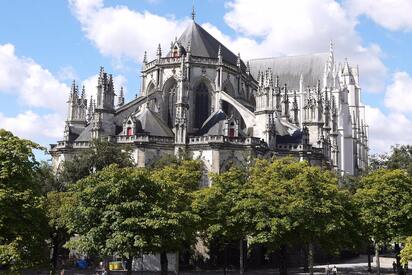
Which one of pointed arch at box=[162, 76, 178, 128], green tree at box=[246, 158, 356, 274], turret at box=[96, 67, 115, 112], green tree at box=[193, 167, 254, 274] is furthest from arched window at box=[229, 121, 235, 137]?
green tree at box=[193, 167, 254, 274]

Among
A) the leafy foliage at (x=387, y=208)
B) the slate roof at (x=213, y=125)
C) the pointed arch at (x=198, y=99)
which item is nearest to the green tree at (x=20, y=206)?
the leafy foliage at (x=387, y=208)

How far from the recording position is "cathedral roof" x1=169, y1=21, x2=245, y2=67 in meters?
61.7

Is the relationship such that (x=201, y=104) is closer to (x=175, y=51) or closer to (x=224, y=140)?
(x=175, y=51)

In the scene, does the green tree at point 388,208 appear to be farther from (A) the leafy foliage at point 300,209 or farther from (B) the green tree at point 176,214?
(B) the green tree at point 176,214

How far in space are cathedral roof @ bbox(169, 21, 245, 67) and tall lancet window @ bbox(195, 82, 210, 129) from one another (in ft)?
13.5

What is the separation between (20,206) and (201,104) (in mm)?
39076

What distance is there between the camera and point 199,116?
196 ft

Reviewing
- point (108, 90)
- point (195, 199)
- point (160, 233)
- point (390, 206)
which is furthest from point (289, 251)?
point (160, 233)

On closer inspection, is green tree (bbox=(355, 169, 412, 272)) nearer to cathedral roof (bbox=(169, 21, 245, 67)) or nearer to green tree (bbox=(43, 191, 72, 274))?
green tree (bbox=(43, 191, 72, 274))

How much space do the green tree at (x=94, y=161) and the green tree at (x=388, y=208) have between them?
20074 mm

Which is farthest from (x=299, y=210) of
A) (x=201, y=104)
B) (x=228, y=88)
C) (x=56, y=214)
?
(x=228, y=88)

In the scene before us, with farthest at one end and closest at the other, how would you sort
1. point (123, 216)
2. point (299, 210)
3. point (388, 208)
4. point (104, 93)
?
point (104, 93) < point (388, 208) < point (299, 210) < point (123, 216)

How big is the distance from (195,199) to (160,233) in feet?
27.7

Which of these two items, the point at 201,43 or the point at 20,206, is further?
the point at 201,43
